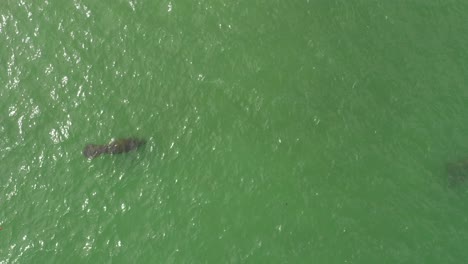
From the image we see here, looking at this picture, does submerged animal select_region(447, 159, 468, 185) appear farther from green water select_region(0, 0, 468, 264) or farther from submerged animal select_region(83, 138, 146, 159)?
submerged animal select_region(83, 138, 146, 159)

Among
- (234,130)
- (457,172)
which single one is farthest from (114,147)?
(457,172)

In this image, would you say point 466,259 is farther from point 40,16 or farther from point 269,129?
point 40,16

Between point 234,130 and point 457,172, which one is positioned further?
point 234,130

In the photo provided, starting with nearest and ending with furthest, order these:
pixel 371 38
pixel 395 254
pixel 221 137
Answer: pixel 395 254
pixel 221 137
pixel 371 38

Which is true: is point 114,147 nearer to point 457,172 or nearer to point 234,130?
point 234,130

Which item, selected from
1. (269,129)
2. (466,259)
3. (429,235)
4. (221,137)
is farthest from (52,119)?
(466,259)

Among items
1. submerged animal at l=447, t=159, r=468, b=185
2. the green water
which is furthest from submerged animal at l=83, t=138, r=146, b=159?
submerged animal at l=447, t=159, r=468, b=185
